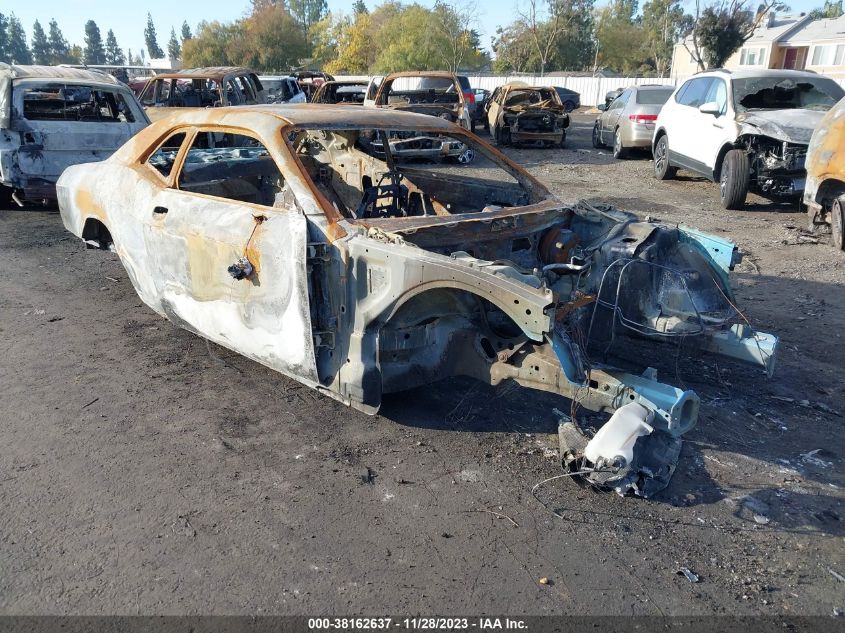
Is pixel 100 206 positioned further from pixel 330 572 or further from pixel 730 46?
pixel 730 46

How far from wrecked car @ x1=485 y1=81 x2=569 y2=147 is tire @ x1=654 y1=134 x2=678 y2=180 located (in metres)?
4.11

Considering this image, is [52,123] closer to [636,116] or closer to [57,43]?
[636,116]

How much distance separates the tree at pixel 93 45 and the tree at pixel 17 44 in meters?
10.5

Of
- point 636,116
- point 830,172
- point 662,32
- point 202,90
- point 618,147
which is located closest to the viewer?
point 830,172

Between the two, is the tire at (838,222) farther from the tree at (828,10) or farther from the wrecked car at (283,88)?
the tree at (828,10)

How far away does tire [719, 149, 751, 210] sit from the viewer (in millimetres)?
8926

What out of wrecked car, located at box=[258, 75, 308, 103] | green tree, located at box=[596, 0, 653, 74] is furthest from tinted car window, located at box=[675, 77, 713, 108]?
green tree, located at box=[596, 0, 653, 74]

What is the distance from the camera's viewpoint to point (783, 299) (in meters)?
5.85

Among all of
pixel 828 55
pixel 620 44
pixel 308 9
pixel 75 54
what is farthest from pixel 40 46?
pixel 828 55

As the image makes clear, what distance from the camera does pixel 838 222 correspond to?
7.25 metres

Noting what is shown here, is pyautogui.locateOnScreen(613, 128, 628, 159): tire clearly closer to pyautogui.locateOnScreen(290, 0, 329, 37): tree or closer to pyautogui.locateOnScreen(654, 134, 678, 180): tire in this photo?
pyautogui.locateOnScreen(654, 134, 678, 180): tire

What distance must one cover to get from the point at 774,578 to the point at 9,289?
620 cm

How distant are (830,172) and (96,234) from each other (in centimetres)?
726

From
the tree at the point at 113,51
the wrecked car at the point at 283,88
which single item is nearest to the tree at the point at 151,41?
the tree at the point at 113,51
